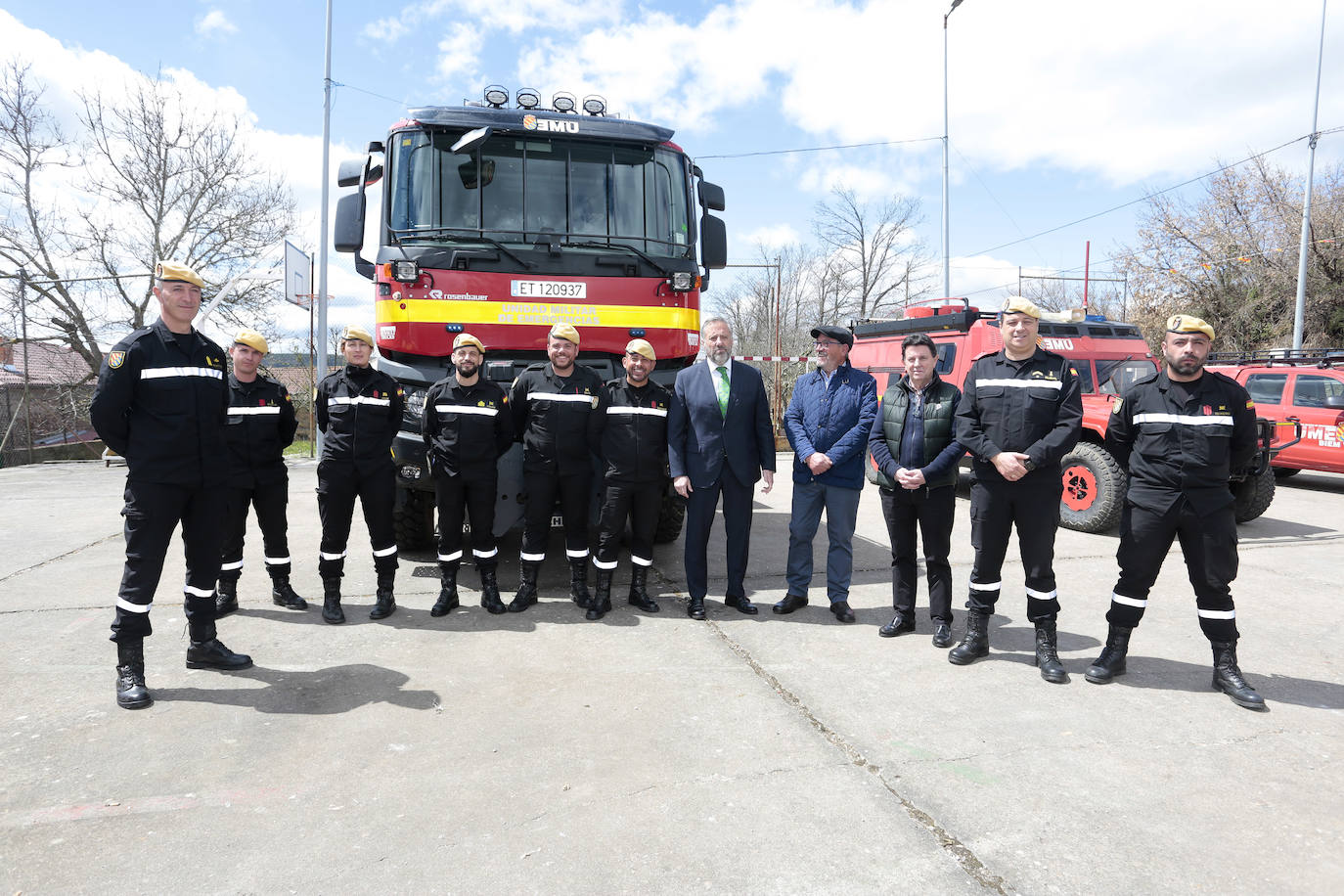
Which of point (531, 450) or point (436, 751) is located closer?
point (436, 751)

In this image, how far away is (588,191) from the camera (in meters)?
5.60

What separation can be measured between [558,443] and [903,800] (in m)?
2.91

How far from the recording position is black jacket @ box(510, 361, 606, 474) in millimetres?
4934

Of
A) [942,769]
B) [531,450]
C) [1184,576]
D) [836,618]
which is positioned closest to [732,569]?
[836,618]

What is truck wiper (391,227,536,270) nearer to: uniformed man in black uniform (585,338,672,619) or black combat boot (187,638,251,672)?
uniformed man in black uniform (585,338,672,619)

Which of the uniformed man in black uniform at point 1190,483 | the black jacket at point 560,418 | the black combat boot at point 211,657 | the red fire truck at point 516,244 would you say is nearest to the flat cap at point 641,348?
the black jacket at point 560,418

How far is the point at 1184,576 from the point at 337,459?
612 centimetres

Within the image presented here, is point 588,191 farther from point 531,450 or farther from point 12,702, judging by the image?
point 12,702

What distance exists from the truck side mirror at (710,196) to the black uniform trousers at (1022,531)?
294 centimetres

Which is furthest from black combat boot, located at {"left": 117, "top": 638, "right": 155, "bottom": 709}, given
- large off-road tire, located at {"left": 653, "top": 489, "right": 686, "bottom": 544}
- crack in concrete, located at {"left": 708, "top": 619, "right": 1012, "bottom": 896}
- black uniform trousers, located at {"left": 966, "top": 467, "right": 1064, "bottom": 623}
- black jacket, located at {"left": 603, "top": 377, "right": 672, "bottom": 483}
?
black uniform trousers, located at {"left": 966, "top": 467, "right": 1064, "bottom": 623}

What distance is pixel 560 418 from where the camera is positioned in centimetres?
493

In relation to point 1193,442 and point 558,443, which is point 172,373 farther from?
point 1193,442

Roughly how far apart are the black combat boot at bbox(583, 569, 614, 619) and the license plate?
73.6 inches

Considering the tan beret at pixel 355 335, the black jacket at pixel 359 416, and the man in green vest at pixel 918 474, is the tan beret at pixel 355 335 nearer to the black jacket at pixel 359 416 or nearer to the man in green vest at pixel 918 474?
the black jacket at pixel 359 416
